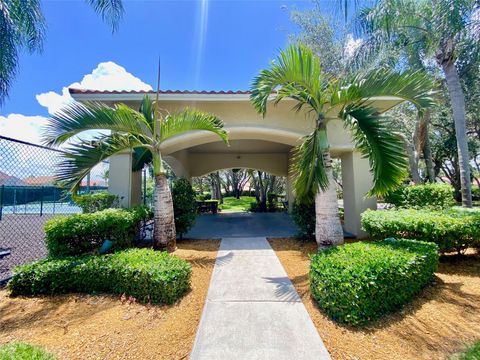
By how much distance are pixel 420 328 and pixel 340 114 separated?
12.8 ft

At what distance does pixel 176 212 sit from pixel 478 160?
1612 inches

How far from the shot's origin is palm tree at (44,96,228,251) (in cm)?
498

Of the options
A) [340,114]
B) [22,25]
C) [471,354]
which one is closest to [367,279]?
[471,354]

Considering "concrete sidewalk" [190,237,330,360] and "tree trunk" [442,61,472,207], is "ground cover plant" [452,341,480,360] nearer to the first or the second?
"concrete sidewalk" [190,237,330,360]

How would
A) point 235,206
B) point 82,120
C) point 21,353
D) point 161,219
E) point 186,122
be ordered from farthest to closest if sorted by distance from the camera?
point 235,206, point 161,219, point 186,122, point 82,120, point 21,353

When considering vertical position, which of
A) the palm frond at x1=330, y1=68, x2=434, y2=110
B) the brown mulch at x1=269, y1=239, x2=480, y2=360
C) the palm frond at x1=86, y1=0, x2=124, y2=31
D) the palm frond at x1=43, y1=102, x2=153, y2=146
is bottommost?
the brown mulch at x1=269, y1=239, x2=480, y2=360

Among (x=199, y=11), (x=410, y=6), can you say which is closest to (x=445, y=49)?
(x=410, y=6)

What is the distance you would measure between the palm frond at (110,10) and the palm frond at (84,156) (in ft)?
9.60

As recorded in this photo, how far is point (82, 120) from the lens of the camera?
5.09 meters

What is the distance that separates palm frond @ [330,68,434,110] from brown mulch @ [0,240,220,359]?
489 centimetres

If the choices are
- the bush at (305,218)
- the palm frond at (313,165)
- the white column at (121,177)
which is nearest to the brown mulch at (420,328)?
the palm frond at (313,165)

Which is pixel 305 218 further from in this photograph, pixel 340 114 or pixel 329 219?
pixel 340 114

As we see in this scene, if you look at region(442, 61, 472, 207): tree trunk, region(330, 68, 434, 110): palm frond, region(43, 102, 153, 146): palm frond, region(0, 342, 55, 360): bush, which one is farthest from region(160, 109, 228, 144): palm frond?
region(442, 61, 472, 207): tree trunk

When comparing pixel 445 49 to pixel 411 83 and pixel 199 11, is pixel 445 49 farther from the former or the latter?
pixel 199 11
